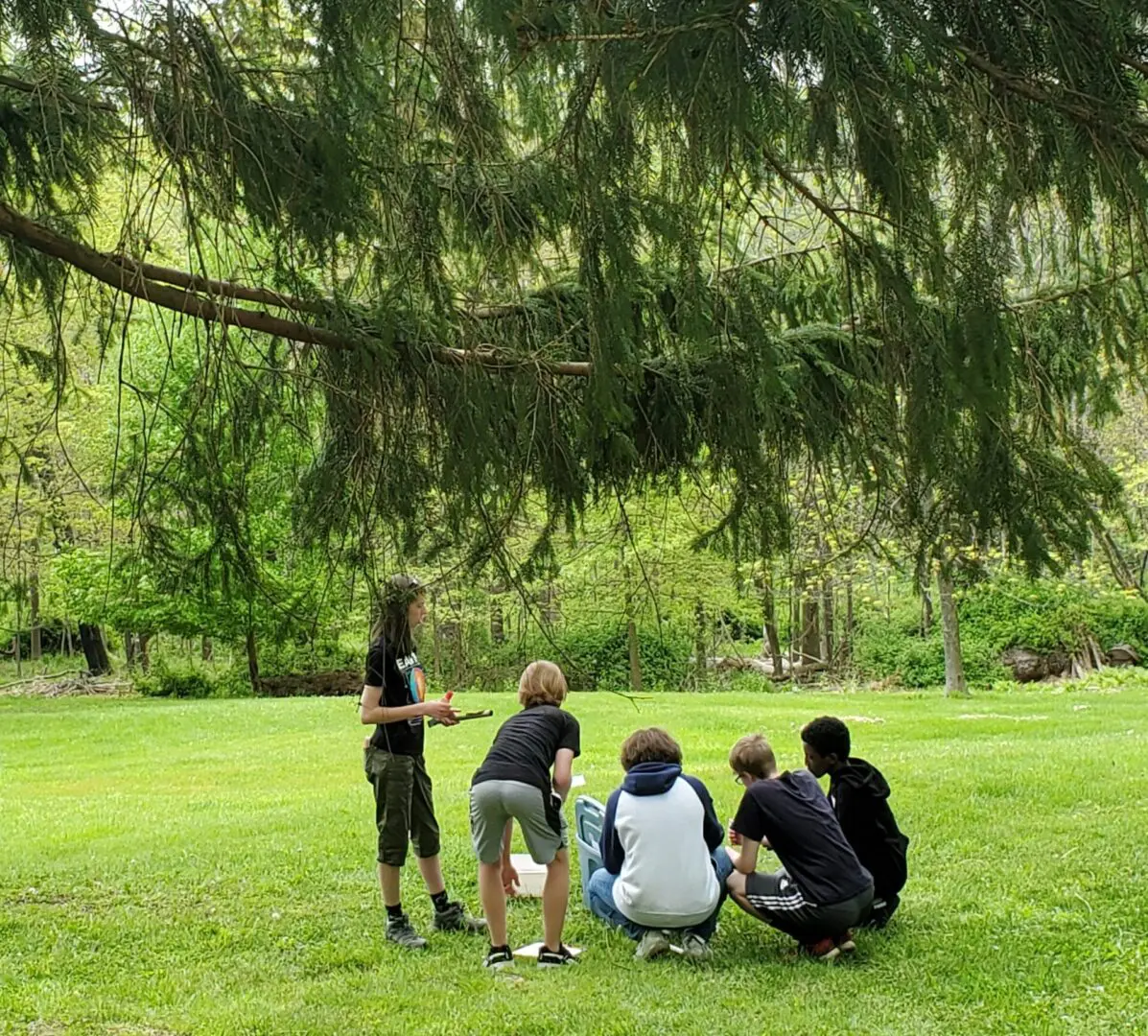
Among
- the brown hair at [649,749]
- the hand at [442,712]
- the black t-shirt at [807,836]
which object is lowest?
the black t-shirt at [807,836]

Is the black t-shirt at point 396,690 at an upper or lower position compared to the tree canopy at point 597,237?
lower

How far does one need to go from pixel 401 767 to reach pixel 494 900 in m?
0.69


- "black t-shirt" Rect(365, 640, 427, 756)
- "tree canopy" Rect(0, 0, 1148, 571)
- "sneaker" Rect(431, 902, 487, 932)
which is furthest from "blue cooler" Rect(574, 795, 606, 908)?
"tree canopy" Rect(0, 0, 1148, 571)

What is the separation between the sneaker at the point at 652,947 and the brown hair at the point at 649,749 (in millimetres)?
638

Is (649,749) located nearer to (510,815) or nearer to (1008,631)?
(510,815)

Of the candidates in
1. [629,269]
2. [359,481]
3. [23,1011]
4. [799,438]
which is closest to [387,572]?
[359,481]

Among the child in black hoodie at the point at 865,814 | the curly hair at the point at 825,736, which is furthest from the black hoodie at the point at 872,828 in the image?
the curly hair at the point at 825,736

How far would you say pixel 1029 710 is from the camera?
13547mm

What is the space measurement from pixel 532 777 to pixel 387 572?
4.08ft

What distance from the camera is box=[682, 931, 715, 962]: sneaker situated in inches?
167

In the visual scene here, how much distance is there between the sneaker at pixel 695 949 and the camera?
424cm

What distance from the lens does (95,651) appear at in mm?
25281

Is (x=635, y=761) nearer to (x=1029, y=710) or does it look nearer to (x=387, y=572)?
(x=387, y=572)

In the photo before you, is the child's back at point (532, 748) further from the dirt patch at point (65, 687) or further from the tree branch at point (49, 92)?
the dirt patch at point (65, 687)
